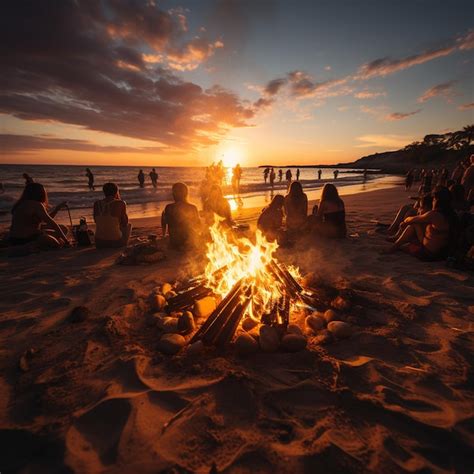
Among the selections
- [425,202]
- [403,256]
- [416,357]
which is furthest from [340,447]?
[425,202]

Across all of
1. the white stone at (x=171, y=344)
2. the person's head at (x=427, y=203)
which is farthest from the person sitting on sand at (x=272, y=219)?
the white stone at (x=171, y=344)

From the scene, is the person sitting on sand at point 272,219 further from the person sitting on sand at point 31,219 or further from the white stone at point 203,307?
the person sitting on sand at point 31,219

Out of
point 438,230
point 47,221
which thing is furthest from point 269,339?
point 47,221

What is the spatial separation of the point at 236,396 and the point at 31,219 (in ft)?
23.8

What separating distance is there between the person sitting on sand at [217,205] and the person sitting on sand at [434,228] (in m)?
4.99

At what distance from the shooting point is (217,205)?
8.50 meters

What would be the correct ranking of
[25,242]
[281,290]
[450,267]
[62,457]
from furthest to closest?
1. [25,242]
2. [450,267]
3. [281,290]
4. [62,457]

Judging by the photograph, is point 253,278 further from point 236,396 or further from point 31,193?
point 31,193

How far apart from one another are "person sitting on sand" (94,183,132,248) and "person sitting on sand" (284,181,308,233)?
15.6ft

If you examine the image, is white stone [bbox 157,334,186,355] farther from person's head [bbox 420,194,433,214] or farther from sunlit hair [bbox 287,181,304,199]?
person's head [bbox 420,194,433,214]

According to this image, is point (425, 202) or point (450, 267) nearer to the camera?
point (450, 267)

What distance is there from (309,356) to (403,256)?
4728 mm

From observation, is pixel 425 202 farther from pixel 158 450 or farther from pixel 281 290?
pixel 158 450

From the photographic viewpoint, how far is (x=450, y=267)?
5.50m
